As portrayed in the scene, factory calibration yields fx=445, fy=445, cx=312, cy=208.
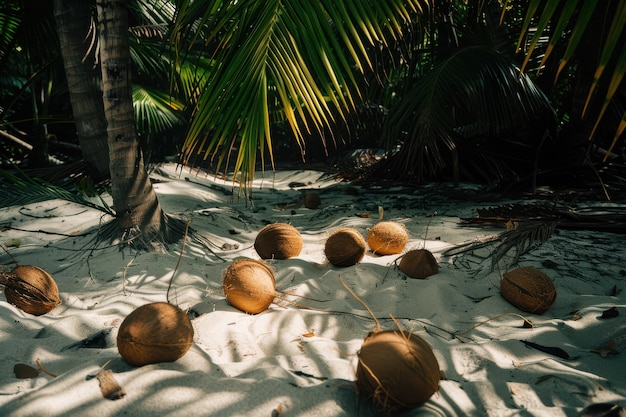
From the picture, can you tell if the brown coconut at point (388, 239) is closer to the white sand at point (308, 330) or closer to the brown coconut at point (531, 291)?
the white sand at point (308, 330)

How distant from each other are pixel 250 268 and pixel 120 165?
1.14m

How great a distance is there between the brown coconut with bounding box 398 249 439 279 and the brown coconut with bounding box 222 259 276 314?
0.73 metres

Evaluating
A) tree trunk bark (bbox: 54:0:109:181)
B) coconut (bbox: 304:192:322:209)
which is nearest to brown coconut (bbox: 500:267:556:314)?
coconut (bbox: 304:192:322:209)

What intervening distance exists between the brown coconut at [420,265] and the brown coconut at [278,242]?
65 cm

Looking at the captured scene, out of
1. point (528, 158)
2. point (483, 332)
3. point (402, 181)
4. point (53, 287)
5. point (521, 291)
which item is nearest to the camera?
point (483, 332)

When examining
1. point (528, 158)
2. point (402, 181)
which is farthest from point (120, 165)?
point (528, 158)

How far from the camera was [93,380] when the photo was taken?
4.12ft

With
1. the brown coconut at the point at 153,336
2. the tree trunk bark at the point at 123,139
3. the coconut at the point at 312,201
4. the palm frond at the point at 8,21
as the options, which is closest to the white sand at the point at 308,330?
the brown coconut at the point at 153,336

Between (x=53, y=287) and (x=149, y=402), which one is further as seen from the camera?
(x=53, y=287)

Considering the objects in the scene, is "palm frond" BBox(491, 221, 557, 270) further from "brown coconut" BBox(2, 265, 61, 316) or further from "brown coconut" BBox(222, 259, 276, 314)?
"brown coconut" BBox(2, 265, 61, 316)

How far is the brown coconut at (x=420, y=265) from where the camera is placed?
2.24 meters

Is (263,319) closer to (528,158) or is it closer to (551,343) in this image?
(551,343)

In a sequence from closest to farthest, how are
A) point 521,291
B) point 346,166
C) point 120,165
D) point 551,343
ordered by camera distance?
point 551,343 < point 521,291 < point 120,165 < point 346,166

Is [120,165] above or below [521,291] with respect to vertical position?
above
